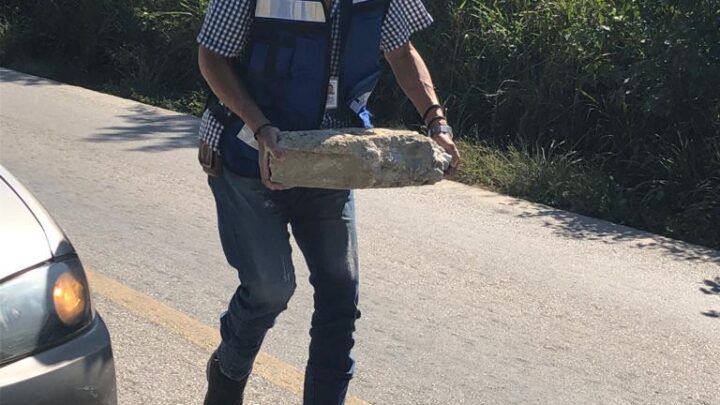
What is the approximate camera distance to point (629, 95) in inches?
339

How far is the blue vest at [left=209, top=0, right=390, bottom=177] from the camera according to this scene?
3.12 meters

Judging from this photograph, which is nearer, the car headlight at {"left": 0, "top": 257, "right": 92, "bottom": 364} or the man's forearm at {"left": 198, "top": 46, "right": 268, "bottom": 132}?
the car headlight at {"left": 0, "top": 257, "right": 92, "bottom": 364}

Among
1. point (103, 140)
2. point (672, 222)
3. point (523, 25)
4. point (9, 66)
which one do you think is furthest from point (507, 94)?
point (9, 66)

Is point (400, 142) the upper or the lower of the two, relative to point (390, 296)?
upper

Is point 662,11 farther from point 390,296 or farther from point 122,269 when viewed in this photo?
point 122,269

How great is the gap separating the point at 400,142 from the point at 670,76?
525 cm

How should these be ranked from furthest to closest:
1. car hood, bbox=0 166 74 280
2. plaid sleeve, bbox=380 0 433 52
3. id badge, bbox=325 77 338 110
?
1. plaid sleeve, bbox=380 0 433 52
2. id badge, bbox=325 77 338 110
3. car hood, bbox=0 166 74 280

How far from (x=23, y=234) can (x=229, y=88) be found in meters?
0.69

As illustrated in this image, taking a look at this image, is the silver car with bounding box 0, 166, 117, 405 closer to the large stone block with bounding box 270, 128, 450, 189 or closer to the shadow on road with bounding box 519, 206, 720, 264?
the large stone block with bounding box 270, 128, 450, 189

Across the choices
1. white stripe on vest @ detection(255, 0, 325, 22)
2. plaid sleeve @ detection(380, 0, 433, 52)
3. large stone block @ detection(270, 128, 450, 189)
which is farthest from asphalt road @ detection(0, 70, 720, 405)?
white stripe on vest @ detection(255, 0, 325, 22)

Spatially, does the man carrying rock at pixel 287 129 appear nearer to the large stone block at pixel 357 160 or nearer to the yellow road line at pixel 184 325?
the large stone block at pixel 357 160

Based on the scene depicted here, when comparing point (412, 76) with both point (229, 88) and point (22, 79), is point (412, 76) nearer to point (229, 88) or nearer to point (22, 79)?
point (229, 88)

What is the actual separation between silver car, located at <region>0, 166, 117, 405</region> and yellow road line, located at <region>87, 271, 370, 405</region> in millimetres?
1495

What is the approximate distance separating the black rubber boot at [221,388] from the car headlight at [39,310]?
706 mm
